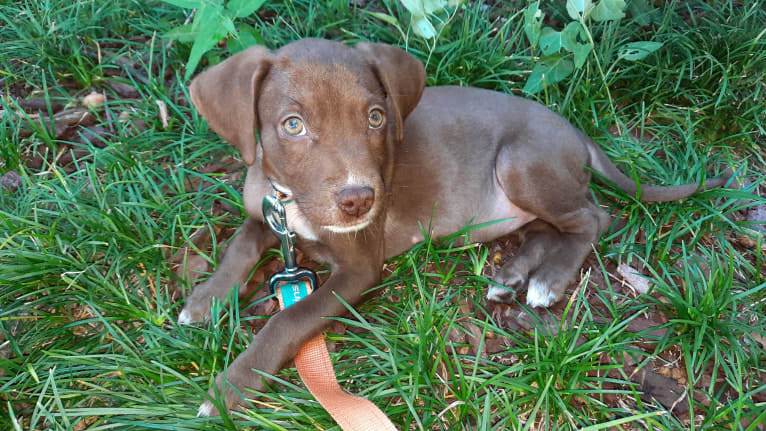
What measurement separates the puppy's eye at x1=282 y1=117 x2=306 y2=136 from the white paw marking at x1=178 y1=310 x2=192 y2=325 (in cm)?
117

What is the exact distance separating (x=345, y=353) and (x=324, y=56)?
147cm

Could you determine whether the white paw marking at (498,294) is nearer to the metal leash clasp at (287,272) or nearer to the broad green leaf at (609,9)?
the metal leash clasp at (287,272)

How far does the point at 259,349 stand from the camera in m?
2.75

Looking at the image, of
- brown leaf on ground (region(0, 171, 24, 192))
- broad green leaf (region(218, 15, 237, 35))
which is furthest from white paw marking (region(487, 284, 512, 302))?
brown leaf on ground (region(0, 171, 24, 192))

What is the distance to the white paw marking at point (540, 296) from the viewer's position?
3.23 meters

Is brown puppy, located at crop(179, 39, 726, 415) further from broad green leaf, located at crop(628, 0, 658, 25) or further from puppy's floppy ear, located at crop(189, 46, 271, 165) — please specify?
broad green leaf, located at crop(628, 0, 658, 25)

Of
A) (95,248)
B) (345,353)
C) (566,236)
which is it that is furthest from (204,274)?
(566,236)

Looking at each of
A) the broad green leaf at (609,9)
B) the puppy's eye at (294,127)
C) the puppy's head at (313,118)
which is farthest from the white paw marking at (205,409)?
the broad green leaf at (609,9)

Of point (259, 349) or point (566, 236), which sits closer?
point (259, 349)

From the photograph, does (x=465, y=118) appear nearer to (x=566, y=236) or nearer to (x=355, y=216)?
(x=566, y=236)

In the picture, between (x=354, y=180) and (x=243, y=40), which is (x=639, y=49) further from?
(x=243, y=40)

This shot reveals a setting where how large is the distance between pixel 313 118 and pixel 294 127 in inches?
4.5

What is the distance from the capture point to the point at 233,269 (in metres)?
3.22

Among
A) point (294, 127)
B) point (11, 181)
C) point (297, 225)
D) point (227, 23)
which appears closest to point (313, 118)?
point (294, 127)
